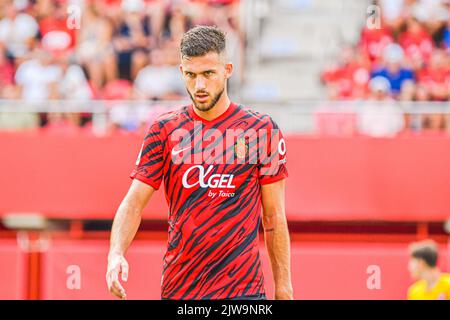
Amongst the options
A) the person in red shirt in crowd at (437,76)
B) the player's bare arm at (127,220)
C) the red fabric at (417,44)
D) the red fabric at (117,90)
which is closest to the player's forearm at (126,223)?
the player's bare arm at (127,220)

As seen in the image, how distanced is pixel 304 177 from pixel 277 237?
6.38 metres

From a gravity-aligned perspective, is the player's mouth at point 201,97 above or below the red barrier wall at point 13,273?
above

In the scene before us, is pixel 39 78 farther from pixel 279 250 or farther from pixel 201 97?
pixel 279 250

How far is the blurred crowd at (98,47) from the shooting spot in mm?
12227

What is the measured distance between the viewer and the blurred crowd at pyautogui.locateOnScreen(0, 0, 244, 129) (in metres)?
12.2

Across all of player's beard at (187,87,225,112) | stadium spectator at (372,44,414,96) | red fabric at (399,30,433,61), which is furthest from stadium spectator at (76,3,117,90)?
player's beard at (187,87,225,112)

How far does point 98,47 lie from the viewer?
42.1ft

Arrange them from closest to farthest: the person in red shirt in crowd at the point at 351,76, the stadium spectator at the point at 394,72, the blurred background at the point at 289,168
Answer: the blurred background at the point at 289,168, the stadium spectator at the point at 394,72, the person in red shirt in crowd at the point at 351,76

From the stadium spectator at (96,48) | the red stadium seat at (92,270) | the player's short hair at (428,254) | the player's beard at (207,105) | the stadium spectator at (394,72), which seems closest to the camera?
the player's beard at (207,105)

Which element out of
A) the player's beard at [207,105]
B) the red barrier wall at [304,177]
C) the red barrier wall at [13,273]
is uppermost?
the player's beard at [207,105]

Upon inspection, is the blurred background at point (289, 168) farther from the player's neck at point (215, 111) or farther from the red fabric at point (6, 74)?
the player's neck at point (215, 111)

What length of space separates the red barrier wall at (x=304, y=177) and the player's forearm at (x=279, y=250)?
6.24 meters

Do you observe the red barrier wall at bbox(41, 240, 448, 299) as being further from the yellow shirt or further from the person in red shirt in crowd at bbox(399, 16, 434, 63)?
the person in red shirt in crowd at bbox(399, 16, 434, 63)
